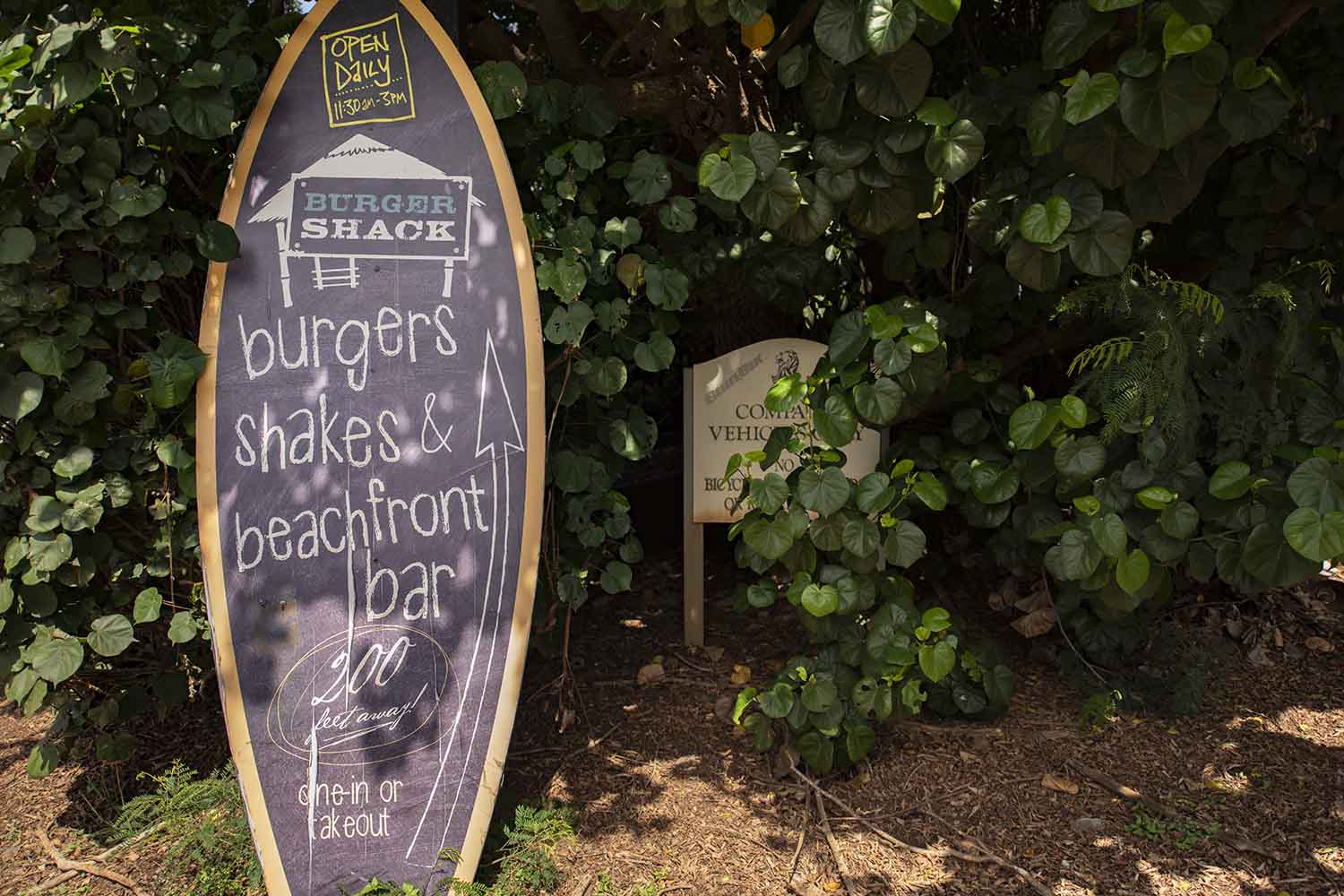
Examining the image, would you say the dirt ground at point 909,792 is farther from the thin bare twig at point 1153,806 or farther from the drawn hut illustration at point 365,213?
the drawn hut illustration at point 365,213

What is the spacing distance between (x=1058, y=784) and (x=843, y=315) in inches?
52.7

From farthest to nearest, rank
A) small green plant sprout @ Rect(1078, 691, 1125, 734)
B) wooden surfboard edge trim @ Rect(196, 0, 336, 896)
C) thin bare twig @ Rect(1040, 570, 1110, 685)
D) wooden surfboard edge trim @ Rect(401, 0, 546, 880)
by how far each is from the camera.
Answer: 1. thin bare twig @ Rect(1040, 570, 1110, 685)
2. small green plant sprout @ Rect(1078, 691, 1125, 734)
3. wooden surfboard edge trim @ Rect(401, 0, 546, 880)
4. wooden surfboard edge trim @ Rect(196, 0, 336, 896)

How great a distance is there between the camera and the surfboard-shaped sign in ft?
7.18

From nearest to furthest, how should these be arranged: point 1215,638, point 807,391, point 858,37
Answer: point 858,37
point 807,391
point 1215,638

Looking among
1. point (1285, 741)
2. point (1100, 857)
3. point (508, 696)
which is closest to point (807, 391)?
point (508, 696)

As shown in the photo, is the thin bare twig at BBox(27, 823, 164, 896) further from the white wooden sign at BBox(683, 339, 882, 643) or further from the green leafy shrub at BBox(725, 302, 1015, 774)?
the white wooden sign at BBox(683, 339, 882, 643)

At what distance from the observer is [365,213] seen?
7.38 feet

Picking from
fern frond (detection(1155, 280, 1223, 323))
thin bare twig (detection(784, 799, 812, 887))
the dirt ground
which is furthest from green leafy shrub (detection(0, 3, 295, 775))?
fern frond (detection(1155, 280, 1223, 323))

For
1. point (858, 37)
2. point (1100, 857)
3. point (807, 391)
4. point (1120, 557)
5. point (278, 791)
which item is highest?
point (858, 37)

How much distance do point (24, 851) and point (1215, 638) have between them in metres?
3.54

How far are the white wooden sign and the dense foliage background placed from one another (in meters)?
0.32

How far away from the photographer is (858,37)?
6.06 feet

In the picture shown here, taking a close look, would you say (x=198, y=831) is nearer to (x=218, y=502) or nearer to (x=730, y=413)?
(x=218, y=502)

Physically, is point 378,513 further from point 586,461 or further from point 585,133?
point 585,133
